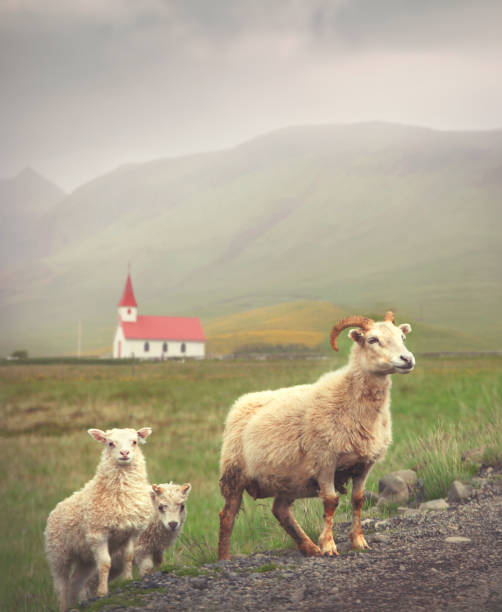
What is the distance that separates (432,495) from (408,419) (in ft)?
43.6

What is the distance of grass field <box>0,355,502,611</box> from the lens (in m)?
9.09

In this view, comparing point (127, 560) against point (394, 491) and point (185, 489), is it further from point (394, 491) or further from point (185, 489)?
point (394, 491)

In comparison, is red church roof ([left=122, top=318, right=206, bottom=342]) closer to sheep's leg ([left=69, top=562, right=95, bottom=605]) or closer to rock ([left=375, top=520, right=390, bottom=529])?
rock ([left=375, top=520, right=390, bottom=529])

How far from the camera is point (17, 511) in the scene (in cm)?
1188

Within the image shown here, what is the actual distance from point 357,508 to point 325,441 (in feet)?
2.51

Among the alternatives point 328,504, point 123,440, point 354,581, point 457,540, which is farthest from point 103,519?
point 457,540

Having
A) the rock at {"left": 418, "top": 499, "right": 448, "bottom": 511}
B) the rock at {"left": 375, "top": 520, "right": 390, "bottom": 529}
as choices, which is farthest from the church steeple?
the rock at {"left": 375, "top": 520, "right": 390, "bottom": 529}

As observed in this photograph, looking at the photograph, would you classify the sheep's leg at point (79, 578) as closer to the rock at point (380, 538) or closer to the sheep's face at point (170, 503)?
the sheep's face at point (170, 503)

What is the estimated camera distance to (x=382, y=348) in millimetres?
6770

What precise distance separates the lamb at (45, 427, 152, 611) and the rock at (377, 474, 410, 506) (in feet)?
15.9

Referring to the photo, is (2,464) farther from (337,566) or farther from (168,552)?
(337,566)

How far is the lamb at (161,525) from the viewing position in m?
7.18

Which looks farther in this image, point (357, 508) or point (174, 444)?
point (174, 444)

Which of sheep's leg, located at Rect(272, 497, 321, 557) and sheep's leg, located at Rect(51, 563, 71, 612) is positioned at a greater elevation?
sheep's leg, located at Rect(272, 497, 321, 557)
